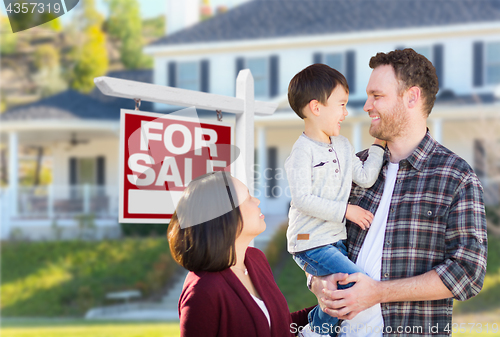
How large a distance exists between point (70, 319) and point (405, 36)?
36.9 feet

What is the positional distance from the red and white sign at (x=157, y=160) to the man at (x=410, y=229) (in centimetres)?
81

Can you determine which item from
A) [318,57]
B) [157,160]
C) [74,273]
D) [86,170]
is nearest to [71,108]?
[86,170]

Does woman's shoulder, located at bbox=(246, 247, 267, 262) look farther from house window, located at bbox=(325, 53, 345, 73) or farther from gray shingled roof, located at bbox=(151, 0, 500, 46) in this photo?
gray shingled roof, located at bbox=(151, 0, 500, 46)

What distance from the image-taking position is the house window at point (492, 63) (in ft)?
45.9

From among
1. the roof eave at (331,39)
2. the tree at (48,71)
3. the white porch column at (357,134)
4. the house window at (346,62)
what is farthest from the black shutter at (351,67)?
the tree at (48,71)

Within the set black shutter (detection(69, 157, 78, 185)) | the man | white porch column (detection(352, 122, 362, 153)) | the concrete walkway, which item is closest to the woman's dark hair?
the man

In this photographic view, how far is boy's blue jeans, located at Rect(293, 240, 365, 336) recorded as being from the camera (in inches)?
91.3

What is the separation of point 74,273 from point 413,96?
40.6 ft

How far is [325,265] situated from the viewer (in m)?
2.36

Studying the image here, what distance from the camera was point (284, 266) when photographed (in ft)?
38.5

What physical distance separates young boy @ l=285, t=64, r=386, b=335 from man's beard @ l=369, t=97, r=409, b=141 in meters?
0.10

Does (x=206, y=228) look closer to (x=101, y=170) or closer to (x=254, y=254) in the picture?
(x=254, y=254)

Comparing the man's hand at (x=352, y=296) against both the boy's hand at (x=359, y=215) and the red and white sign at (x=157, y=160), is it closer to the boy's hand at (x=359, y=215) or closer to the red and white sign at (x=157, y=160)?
the boy's hand at (x=359, y=215)

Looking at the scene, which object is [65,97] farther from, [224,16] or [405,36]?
[405,36]
